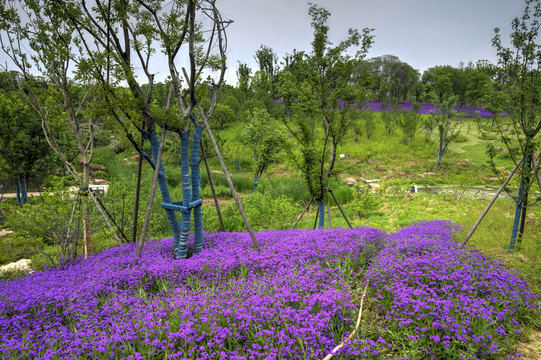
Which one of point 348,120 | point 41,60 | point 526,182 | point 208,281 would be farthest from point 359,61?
point 41,60

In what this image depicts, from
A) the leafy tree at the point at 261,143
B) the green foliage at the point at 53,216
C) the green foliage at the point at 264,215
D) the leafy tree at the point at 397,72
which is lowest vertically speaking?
the green foliage at the point at 264,215

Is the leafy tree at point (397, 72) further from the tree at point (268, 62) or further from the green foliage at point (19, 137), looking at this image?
the green foliage at point (19, 137)

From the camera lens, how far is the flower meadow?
9.86ft

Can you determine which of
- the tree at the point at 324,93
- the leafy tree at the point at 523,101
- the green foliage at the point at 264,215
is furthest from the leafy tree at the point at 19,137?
the leafy tree at the point at 523,101

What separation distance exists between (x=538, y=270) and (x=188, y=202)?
21.3 ft

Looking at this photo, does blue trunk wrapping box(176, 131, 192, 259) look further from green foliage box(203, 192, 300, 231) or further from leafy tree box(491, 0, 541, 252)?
leafy tree box(491, 0, 541, 252)

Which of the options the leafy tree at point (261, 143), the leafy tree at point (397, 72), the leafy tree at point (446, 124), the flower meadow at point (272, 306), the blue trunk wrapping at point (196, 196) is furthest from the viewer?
the leafy tree at point (397, 72)

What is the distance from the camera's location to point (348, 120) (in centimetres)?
750

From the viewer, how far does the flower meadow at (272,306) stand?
3.00 metres

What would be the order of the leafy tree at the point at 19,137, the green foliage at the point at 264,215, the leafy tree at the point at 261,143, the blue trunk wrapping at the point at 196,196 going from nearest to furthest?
the blue trunk wrapping at the point at 196,196 → the green foliage at the point at 264,215 → the leafy tree at the point at 19,137 → the leafy tree at the point at 261,143

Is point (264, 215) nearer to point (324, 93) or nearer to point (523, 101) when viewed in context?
point (324, 93)

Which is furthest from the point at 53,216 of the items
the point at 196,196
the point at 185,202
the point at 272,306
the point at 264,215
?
the point at 264,215

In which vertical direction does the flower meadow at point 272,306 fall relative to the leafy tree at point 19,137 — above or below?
below

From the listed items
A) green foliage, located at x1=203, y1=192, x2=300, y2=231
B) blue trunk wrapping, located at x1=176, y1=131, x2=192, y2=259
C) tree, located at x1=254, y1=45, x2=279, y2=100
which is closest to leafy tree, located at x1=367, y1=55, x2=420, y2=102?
tree, located at x1=254, y1=45, x2=279, y2=100
